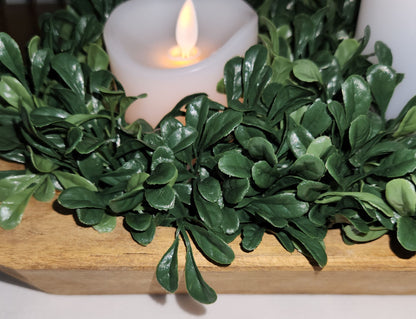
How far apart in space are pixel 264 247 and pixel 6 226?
Answer: 196 millimetres

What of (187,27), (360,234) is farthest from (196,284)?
(187,27)

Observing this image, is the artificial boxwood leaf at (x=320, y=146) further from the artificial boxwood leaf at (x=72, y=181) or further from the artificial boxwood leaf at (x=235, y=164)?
the artificial boxwood leaf at (x=72, y=181)

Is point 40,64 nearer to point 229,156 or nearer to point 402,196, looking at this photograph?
point 229,156

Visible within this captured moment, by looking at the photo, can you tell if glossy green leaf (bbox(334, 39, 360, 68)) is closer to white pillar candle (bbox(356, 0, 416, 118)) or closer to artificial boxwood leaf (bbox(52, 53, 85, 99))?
white pillar candle (bbox(356, 0, 416, 118))

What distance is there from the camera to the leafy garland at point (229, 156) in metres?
0.38

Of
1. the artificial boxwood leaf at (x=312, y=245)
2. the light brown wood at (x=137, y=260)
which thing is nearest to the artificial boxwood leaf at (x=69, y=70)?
the light brown wood at (x=137, y=260)

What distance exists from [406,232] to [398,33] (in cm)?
18

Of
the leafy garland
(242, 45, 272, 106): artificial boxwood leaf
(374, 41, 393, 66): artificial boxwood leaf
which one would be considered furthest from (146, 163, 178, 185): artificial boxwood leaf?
(374, 41, 393, 66): artificial boxwood leaf

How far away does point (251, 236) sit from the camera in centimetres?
40

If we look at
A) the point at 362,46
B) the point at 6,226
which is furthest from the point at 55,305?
the point at 362,46

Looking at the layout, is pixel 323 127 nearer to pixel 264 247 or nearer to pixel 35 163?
pixel 264 247

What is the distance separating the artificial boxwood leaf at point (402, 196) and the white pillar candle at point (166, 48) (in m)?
0.17

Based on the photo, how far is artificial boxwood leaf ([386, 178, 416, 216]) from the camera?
14.5 inches

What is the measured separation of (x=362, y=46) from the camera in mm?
452
